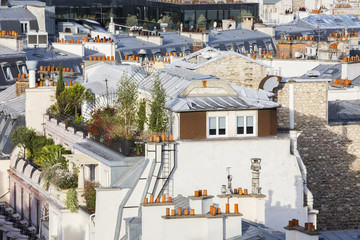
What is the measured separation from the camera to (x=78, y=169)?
3688cm

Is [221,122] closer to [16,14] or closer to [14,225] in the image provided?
[14,225]

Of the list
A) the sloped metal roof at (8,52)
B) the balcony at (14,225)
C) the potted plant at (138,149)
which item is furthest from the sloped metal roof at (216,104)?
the sloped metal roof at (8,52)

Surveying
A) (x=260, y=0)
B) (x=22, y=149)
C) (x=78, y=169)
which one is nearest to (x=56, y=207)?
(x=78, y=169)

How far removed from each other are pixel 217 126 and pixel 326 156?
7.39 meters

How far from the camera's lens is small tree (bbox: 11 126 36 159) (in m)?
44.9

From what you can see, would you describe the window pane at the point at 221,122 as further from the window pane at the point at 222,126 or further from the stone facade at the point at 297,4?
the stone facade at the point at 297,4

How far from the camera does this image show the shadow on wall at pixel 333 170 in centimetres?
3941

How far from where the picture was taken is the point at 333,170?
39.9m

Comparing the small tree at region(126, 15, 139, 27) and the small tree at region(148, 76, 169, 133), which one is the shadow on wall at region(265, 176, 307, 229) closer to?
the small tree at region(148, 76, 169, 133)

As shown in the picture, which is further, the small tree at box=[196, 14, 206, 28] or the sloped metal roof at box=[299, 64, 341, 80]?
the small tree at box=[196, 14, 206, 28]

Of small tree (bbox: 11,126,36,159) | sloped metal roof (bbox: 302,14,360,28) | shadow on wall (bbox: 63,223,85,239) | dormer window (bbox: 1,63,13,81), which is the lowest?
shadow on wall (bbox: 63,223,85,239)

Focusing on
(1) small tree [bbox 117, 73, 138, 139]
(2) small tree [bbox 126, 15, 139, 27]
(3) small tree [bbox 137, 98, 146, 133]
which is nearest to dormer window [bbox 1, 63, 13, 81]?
(1) small tree [bbox 117, 73, 138, 139]

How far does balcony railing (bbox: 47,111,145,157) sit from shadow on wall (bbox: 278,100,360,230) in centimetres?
616

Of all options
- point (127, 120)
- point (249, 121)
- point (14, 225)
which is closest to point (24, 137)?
point (14, 225)
